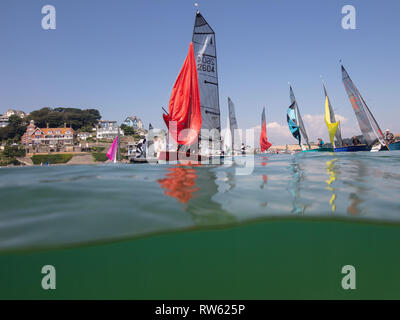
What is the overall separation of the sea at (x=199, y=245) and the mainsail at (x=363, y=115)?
2592cm

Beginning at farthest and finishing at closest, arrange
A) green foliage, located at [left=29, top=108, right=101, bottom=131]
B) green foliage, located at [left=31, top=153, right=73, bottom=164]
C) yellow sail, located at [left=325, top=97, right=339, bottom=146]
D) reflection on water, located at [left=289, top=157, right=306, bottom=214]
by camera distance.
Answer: green foliage, located at [left=29, top=108, right=101, bottom=131], green foliage, located at [left=31, top=153, right=73, bottom=164], yellow sail, located at [left=325, top=97, right=339, bottom=146], reflection on water, located at [left=289, top=157, right=306, bottom=214]

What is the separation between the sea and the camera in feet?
10.6

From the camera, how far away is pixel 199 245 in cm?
400

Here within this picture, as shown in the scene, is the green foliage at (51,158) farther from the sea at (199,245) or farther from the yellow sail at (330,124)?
the sea at (199,245)

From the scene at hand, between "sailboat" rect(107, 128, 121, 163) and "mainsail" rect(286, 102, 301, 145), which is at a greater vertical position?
"mainsail" rect(286, 102, 301, 145)

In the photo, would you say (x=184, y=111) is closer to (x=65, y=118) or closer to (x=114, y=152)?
(x=114, y=152)

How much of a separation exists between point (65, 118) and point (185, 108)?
172 metres

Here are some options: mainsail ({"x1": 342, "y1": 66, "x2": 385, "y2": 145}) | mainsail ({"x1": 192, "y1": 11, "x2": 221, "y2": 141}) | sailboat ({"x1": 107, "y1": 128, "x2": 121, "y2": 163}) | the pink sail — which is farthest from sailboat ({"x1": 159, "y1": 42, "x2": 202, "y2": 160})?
the pink sail

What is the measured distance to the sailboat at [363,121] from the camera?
83.0 feet

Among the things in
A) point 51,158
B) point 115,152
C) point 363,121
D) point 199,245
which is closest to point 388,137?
point 363,121

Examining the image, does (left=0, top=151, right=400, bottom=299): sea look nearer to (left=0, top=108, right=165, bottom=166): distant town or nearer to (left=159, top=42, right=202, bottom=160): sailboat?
(left=159, top=42, right=202, bottom=160): sailboat
